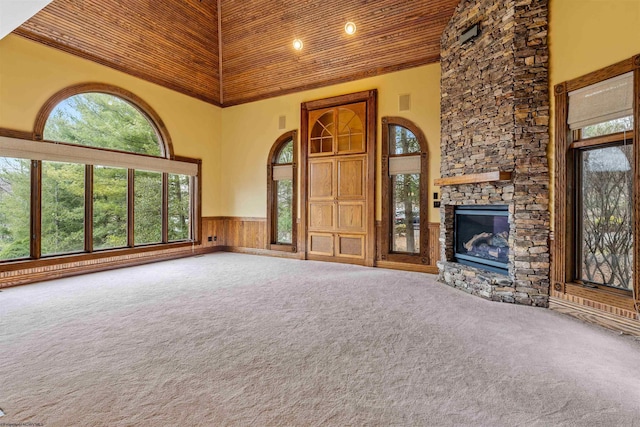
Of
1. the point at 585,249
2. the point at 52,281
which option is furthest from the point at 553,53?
the point at 52,281

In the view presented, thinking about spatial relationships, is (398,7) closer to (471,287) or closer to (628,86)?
(628,86)

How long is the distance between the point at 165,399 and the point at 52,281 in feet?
14.4

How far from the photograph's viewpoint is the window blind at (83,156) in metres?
4.57

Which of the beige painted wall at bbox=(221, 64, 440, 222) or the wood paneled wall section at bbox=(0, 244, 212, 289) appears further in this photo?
the beige painted wall at bbox=(221, 64, 440, 222)

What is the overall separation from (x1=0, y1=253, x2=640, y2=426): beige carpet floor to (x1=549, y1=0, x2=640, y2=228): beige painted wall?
224 centimetres

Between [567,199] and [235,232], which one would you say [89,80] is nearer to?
[235,232]

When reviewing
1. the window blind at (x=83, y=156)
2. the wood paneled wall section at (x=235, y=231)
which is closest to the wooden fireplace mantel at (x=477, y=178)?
the wood paneled wall section at (x=235, y=231)

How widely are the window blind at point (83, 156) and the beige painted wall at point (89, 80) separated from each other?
0.83ft

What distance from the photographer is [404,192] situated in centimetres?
607

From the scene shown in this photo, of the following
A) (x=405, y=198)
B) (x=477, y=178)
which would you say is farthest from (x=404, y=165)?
(x=477, y=178)

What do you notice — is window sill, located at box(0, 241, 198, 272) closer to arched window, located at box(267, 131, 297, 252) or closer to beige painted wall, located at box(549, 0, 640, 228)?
arched window, located at box(267, 131, 297, 252)

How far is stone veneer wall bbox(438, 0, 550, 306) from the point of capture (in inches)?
150

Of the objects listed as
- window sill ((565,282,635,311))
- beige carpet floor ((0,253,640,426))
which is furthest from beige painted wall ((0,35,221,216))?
window sill ((565,282,635,311))

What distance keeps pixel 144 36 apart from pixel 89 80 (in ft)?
4.17
